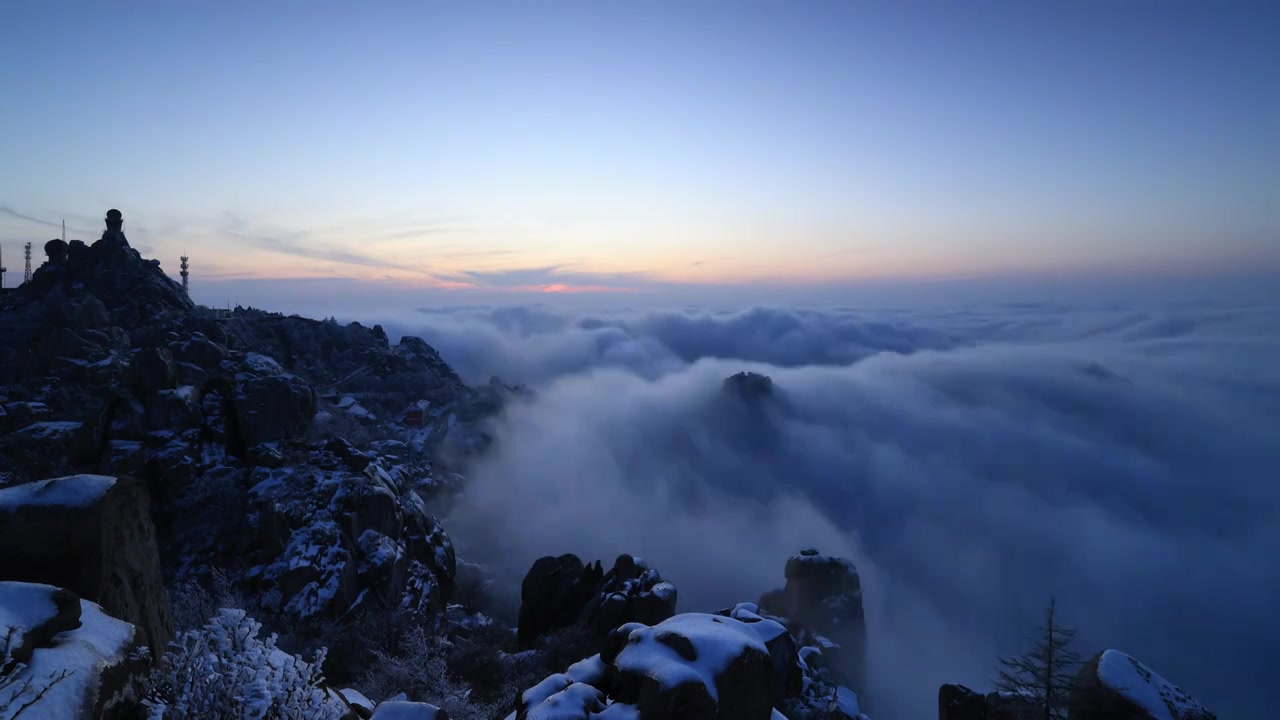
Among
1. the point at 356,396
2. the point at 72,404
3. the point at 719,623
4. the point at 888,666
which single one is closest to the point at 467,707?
the point at 719,623

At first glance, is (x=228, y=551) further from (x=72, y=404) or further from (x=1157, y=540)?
(x=1157, y=540)

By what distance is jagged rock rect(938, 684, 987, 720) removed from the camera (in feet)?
77.2

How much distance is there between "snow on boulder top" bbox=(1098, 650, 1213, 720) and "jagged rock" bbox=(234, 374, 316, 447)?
5198 centimetres

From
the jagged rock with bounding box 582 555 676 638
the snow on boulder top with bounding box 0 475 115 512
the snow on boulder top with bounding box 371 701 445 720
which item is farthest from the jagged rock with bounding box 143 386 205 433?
the snow on boulder top with bounding box 371 701 445 720

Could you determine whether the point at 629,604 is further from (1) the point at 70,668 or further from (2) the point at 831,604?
(2) the point at 831,604

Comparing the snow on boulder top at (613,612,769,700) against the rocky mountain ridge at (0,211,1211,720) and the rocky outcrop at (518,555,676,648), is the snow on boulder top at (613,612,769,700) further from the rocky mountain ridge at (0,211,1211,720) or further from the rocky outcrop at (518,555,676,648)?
the rocky outcrop at (518,555,676,648)

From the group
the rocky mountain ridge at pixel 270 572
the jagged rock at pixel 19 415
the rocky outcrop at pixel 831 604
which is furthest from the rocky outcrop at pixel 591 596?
the jagged rock at pixel 19 415

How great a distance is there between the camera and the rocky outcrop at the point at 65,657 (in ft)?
22.7

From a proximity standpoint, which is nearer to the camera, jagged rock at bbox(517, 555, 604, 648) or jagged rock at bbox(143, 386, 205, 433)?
jagged rock at bbox(143, 386, 205, 433)

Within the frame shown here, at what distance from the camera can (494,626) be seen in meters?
49.8

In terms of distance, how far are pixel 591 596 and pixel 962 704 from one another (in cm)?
2779

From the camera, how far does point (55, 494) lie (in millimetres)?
12734

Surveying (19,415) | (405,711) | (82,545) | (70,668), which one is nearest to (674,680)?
(405,711)

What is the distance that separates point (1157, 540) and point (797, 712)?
170338 mm
